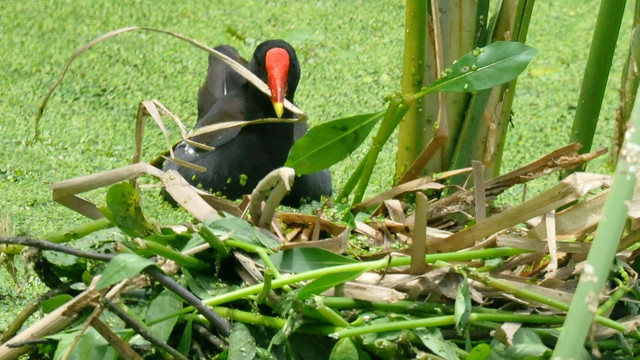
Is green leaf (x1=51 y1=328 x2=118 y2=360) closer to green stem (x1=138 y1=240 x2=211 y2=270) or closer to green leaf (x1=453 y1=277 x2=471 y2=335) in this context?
green stem (x1=138 y1=240 x2=211 y2=270)

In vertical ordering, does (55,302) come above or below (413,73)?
below

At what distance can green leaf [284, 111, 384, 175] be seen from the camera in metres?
1.00

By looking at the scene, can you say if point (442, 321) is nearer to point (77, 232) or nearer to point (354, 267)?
point (354, 267)

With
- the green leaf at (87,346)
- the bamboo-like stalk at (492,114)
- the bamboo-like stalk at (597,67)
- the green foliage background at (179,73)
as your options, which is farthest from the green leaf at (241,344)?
the green foliage background at (179,73)

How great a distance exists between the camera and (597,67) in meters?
1.16

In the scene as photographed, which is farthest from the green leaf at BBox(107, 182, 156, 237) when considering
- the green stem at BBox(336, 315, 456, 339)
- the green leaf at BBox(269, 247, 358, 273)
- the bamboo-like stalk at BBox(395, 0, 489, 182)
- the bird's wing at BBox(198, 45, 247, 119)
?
the bird's wing at BBox(198, 45, 247, 119)

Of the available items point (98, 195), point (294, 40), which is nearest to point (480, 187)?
point (98, 195)

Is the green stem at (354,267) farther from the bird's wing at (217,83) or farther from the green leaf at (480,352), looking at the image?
the bird's wing at (217,83)

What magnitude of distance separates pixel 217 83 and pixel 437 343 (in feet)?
4.93

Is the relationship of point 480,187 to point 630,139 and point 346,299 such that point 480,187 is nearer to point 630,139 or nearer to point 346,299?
point 346,299

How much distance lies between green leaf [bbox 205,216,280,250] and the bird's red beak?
86 centimetres

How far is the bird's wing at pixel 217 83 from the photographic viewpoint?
2.20m

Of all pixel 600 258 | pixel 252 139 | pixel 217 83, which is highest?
pixel 600 258

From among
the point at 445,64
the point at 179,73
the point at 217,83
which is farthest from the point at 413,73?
the point at 179,73
